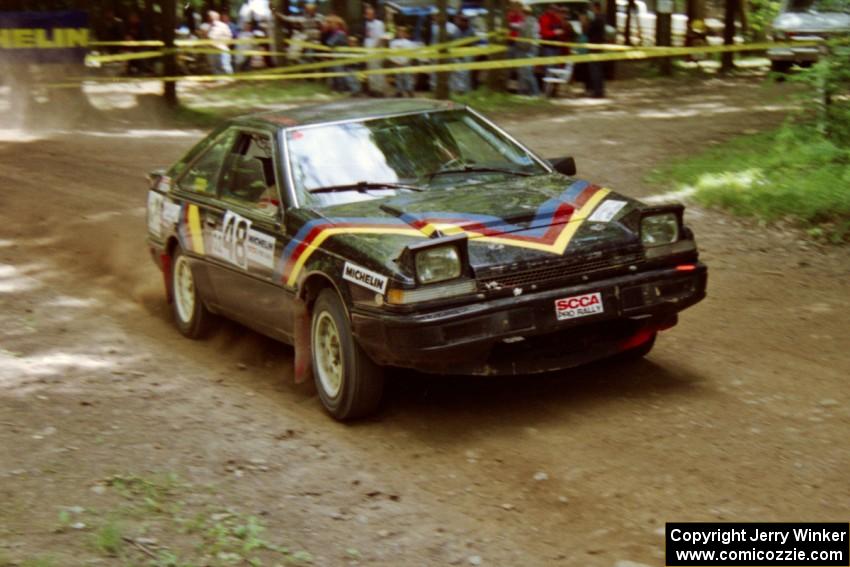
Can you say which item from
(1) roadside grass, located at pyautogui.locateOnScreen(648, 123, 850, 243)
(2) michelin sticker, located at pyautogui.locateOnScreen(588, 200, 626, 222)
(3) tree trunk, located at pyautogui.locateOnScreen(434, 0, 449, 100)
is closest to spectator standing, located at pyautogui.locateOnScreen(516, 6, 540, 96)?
(3) tree trunk, located at pyautogui.locateOnScreen(434, 0, 449, 100)

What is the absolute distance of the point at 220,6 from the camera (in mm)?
30266

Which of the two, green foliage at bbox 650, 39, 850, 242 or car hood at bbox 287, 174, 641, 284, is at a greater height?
car hood at bbox 287, 174, 641, 284

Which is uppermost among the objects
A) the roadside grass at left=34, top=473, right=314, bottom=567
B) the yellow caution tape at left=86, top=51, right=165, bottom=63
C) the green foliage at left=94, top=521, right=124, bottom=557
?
the yellow caution tape at left=86, top=51, right=165, bottom=63

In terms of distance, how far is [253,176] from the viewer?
7188 mm

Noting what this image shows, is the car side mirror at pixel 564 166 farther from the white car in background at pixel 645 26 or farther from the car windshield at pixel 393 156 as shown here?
the white car in background at pixel 645 26

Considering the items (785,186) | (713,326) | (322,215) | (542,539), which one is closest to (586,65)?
(785,186)

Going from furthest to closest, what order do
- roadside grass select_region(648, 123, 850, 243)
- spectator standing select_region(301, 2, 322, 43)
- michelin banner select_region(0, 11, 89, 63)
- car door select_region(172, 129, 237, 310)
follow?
spectator standing select_region(301, 2, 322, 43)
michelin banner select_region(0, 11, 89, 63)
roadside grass select_region(648, 123, 850, 243)
car door select_region(172, 129, 237, 310)

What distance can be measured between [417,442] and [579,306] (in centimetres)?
107

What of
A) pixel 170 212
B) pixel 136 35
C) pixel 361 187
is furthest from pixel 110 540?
pixel 136 35

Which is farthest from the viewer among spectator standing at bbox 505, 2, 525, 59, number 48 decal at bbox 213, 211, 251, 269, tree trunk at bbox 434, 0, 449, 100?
spectator standing at bbox 505, 2, 525, 59

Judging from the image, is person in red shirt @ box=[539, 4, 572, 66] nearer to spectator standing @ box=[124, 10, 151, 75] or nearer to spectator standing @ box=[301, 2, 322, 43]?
spectator standing @ box=[301, 2, 322, 43]

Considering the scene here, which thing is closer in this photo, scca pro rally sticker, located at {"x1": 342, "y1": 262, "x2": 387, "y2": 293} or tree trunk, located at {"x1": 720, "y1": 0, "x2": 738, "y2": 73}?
scca pro rally sticker, located at {"x1": 342, "y1": 262, "x2": 387, "y2": 293}

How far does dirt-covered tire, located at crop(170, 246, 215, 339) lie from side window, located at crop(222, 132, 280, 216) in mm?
886

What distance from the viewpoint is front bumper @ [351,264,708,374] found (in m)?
5.68
